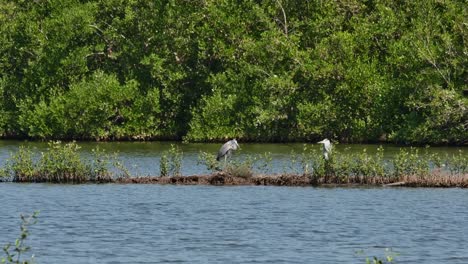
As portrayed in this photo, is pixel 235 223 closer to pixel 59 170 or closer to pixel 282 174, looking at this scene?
pixel 282 174

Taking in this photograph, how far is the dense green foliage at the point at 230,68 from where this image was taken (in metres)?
54.6

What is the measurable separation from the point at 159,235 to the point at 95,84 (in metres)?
30.7

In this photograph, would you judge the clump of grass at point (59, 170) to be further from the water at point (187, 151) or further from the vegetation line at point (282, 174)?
the water at point (187, 151)

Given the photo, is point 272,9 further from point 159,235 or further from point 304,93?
point 159,235

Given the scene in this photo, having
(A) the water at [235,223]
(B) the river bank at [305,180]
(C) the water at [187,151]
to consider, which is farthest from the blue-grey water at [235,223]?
(C) the water at [187,151]

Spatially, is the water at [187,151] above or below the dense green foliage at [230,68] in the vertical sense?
below

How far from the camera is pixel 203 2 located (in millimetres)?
57875

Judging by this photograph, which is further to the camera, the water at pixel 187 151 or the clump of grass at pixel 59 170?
the water at pixel 187 151

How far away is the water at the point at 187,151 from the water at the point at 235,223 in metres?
5.68

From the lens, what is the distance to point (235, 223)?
29.5 metres

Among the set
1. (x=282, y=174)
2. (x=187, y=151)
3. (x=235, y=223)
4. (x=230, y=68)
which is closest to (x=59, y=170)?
(x=282, y=174)

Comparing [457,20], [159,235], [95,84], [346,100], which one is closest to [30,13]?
[95,84]

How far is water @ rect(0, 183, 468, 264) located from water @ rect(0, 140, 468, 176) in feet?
18.6

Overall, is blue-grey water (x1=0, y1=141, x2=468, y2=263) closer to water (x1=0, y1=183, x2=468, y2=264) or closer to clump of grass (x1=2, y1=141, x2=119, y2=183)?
water (x1=0, y1=183, x2=468, y2=264)
